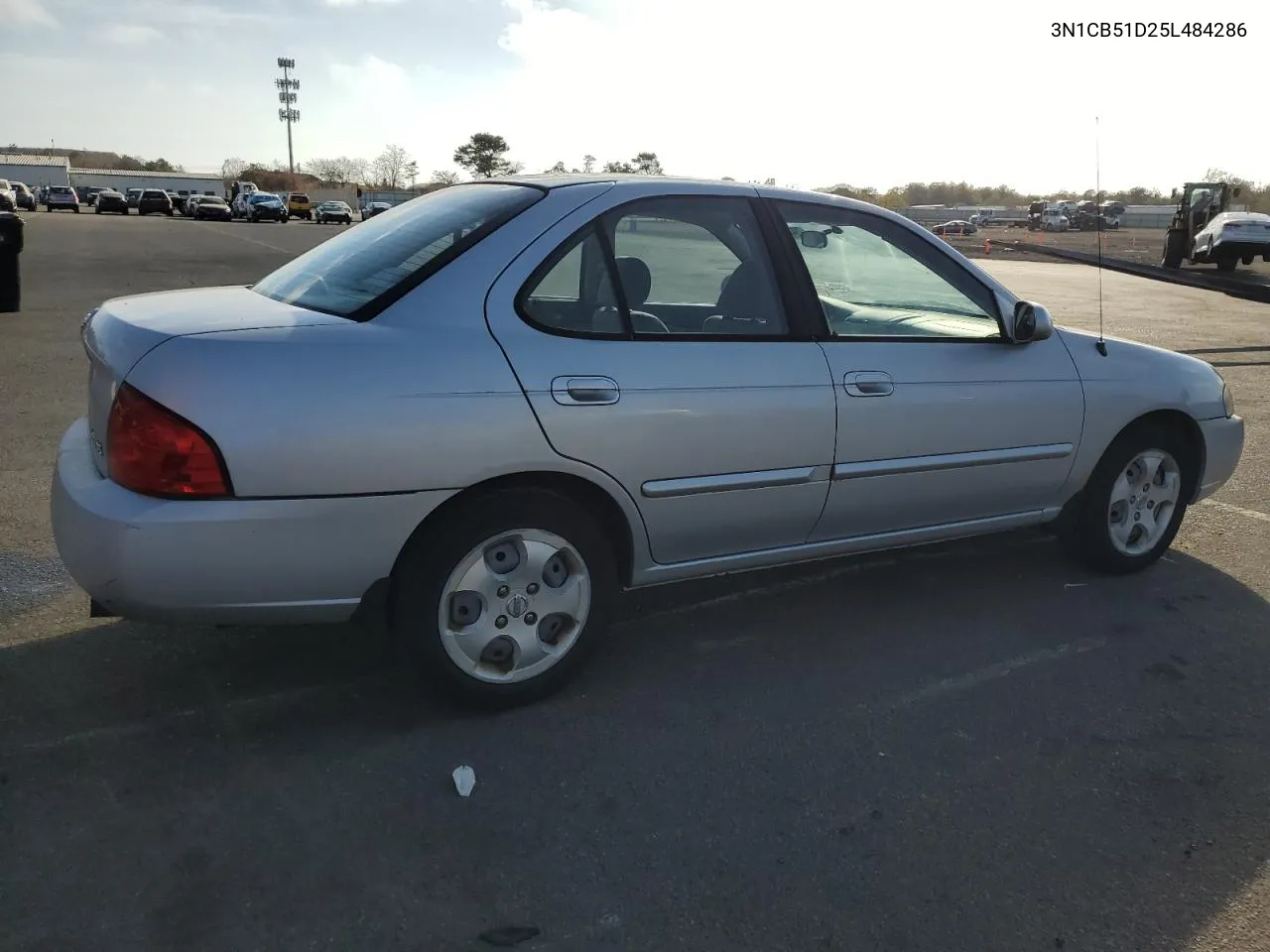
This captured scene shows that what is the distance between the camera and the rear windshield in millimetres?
3215

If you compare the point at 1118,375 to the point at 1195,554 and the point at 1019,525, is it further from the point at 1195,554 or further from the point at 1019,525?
the point at 1195,554

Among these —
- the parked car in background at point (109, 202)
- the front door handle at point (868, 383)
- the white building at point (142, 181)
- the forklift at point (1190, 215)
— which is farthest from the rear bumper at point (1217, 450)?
the white building at point (142, 181)

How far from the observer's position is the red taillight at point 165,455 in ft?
8.95

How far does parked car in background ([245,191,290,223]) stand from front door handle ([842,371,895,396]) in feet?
190

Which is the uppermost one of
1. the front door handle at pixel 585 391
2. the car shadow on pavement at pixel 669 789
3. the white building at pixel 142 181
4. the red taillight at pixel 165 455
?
the white building at pixel 142 181

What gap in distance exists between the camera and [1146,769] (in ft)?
10.2

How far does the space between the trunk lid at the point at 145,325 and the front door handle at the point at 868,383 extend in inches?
70.2

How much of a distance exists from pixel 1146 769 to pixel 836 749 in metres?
0.94

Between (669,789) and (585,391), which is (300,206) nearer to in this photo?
(585,391)

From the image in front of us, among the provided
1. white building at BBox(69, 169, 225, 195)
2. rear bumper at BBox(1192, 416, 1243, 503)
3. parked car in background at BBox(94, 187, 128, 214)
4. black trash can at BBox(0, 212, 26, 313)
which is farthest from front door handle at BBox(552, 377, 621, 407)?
white building at BBox(69, 169, 225, 195)

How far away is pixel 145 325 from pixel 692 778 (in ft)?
6.90

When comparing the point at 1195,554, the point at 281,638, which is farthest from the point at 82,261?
the point at 1195,554

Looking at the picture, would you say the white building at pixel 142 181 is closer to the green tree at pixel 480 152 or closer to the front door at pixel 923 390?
the green tree at pixel 480 152

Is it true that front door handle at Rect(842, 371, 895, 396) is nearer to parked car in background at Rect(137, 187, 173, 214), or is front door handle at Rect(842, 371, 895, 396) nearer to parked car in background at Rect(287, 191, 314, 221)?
parked car in background at Rect(137, 187, 173, 214)
